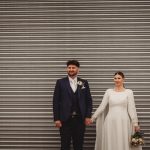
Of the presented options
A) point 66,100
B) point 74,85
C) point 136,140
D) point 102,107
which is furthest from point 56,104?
point 136,140

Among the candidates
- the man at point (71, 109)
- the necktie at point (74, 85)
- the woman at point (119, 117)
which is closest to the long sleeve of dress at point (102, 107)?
the woman at point (119, 117)

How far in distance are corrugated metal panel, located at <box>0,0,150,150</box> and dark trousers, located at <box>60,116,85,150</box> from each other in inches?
21.7

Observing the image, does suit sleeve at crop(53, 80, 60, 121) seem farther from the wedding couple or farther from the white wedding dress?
the white wedding dress

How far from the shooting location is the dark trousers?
4.87 m

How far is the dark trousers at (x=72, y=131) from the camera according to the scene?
192 inches

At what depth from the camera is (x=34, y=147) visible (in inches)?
216

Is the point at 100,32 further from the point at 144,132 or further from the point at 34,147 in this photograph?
the point at 34,147

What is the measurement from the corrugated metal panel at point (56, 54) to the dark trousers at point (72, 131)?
21.7 inches

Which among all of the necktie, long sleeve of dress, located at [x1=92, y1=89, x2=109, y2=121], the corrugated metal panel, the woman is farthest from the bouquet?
the necktie

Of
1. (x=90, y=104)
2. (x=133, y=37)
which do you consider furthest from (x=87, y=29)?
(x=90, y=104)

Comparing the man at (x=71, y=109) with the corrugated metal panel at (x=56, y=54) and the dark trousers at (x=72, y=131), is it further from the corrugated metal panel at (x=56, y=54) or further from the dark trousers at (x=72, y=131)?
the corrugated metal panel at (x=56, y=54)

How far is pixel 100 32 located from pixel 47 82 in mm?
1160

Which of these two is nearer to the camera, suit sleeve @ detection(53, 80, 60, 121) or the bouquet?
the bouquet

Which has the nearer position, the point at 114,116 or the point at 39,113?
the point at 114,116
